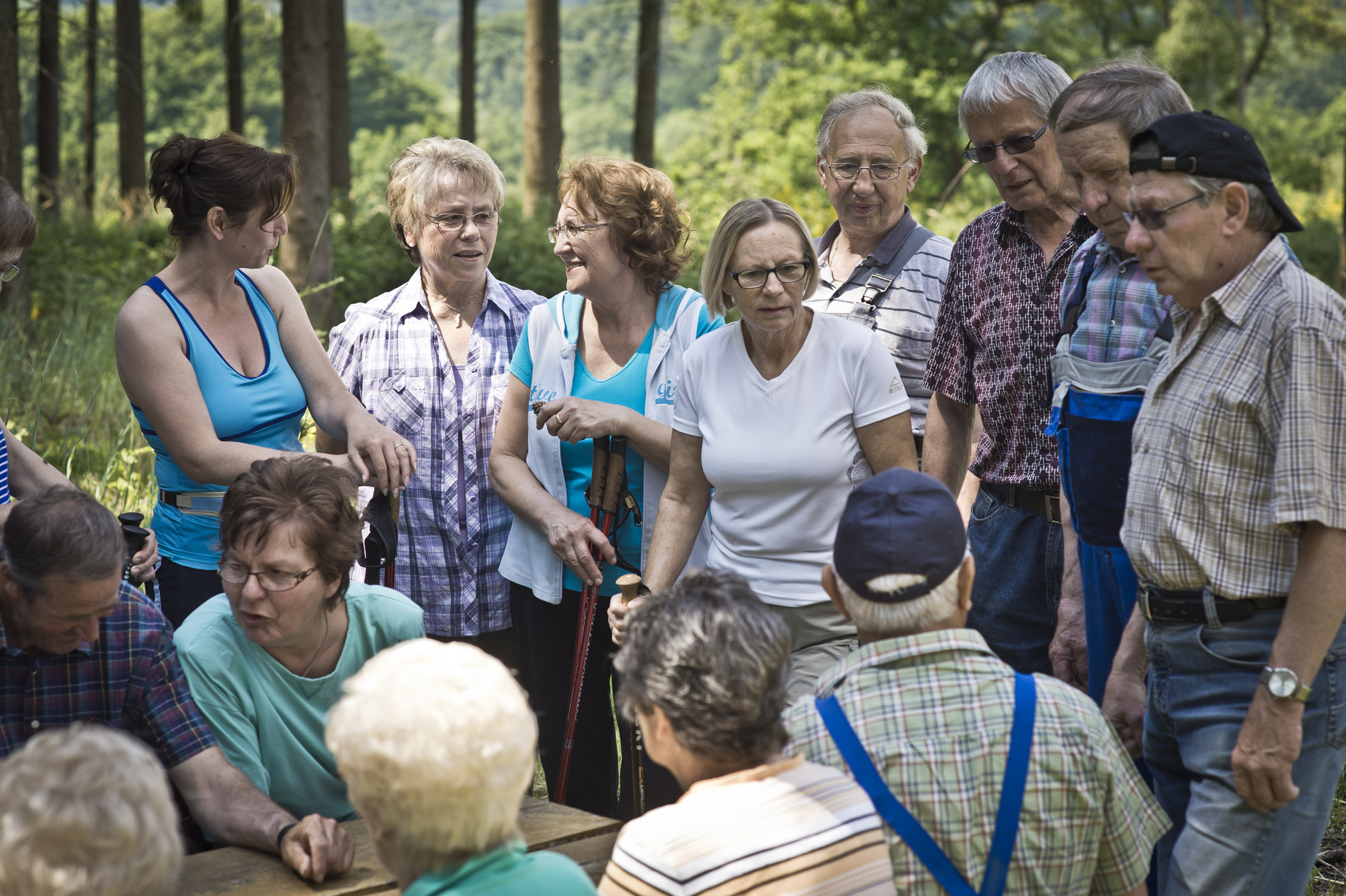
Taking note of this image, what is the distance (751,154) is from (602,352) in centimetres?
2075

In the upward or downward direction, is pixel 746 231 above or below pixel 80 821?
above

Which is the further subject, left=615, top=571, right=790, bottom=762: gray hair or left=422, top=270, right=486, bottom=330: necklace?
left=422, top=270, right=486, bottom=330: necklace

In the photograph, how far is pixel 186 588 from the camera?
346 centimetres

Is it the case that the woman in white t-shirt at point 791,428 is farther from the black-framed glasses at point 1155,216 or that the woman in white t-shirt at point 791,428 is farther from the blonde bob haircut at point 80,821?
the blonde bob haircut at point 80,821

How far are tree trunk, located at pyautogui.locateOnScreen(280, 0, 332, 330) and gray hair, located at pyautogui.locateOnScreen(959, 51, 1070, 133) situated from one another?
6.22 meters

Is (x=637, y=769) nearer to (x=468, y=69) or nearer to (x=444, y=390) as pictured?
(x=444, y=390)

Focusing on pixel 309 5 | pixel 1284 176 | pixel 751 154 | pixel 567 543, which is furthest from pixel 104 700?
pixel 1284 176

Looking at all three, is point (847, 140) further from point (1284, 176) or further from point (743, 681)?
point (1284, 176)

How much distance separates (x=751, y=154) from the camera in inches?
936

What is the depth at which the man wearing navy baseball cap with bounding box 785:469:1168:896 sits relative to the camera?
1.99 metres

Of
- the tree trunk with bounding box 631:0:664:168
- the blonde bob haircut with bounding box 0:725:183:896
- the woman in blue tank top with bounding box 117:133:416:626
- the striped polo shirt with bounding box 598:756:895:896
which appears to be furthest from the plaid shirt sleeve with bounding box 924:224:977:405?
the tree trunk with bounding box 631:0:664:168

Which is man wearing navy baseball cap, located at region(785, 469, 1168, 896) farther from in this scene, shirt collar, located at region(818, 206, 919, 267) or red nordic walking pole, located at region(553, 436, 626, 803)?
shirt collar, located at region(818, 206, 919, 267)

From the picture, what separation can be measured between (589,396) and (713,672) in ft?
6.27

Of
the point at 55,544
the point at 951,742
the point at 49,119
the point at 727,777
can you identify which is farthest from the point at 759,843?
the point at 49,119
